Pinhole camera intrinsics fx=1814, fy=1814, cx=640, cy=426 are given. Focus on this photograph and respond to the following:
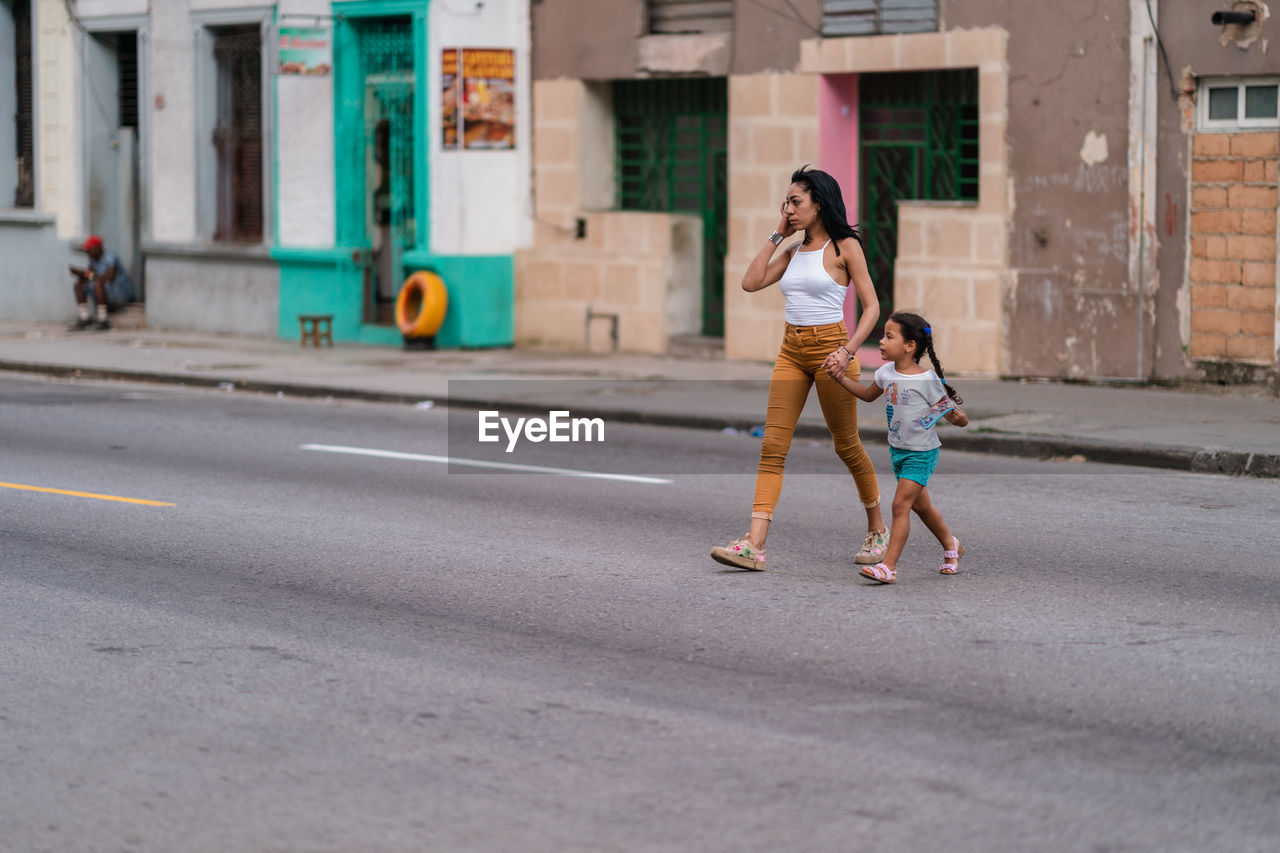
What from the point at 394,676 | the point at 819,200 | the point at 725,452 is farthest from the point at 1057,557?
the point at 725,452

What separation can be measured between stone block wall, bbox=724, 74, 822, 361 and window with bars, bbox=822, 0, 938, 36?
60cm

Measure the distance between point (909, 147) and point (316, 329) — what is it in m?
7.75

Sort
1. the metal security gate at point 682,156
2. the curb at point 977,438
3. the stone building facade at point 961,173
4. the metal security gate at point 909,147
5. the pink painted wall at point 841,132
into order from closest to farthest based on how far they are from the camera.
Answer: the curb at point 977,438
the stone building facade at point 961,173
the metal security gate at point 909,147
the pink painted wall at point 841,132
the metal security gate at point 682,156

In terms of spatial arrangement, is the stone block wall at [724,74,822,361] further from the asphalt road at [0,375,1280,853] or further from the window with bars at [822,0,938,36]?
the asphalt road at [0,375,1280,853]

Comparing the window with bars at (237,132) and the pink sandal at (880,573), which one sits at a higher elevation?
the window with bars at (237,132)

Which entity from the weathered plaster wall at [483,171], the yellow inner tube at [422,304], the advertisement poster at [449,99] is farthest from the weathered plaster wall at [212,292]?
the advertisement poster at [449,99]

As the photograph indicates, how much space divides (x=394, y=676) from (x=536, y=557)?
238cm

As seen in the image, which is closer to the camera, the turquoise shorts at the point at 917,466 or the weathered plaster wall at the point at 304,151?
the turquoise shorts at the point at 917,466

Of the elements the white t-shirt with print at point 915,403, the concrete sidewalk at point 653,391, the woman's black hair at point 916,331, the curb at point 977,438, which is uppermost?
the woman's black hair at point 916,331

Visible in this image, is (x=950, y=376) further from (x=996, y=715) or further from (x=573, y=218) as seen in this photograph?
(x=996, y=715)

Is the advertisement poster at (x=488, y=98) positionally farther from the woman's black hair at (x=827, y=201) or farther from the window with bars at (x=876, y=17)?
the woman's black hair at (x=827, y=201)

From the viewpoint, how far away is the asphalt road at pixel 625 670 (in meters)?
5.22

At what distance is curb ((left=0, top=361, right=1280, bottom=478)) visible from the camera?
12078 millimetres

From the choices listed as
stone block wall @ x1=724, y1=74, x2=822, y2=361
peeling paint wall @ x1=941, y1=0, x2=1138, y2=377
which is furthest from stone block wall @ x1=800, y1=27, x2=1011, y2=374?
stone block wall @ x1=724, y1=74, x2=822, y2=361
